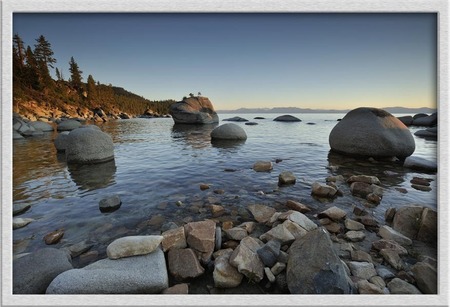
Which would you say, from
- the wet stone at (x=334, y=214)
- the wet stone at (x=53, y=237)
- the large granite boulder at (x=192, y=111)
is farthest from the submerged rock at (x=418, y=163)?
the large granite boulder at (x=192, y=111)

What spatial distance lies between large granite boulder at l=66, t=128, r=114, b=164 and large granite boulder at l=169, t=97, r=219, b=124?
26.2 metres

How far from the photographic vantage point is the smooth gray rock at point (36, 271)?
7.84ft

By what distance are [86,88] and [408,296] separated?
71.1 metres

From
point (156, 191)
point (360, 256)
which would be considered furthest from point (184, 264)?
point (156, 191)

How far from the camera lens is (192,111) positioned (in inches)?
1375

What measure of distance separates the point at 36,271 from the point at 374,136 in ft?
37.4

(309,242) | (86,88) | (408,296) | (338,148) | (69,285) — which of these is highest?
(86,88)

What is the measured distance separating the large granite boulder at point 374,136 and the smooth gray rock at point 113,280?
10.2 m

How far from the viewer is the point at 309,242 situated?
2.61 m

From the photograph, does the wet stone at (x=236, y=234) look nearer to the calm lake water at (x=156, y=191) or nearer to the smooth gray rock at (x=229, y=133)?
the calm lake water at (x=156, y=191)

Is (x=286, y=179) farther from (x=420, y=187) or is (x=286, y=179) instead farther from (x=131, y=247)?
(x=131, y=247)

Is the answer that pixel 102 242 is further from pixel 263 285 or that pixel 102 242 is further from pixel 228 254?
pixel 263 285
